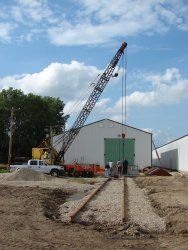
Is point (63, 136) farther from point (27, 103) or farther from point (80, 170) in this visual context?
point (27, 103)

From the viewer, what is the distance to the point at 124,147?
2699 inches

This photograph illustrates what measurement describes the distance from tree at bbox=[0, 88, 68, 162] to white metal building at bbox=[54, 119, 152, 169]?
21.2 m

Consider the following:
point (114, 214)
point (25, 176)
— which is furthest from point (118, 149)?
point (114, 214)

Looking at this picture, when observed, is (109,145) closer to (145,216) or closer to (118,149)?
(118,149)

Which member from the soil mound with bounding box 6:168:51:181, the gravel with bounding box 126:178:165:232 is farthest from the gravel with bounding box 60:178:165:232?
the soil mound with bounding box 6:168:51:181

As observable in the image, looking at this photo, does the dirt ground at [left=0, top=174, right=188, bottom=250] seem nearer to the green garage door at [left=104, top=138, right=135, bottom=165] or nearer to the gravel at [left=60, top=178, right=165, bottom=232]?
the gravel at [left=60, top=178, right=165, bottom=232]

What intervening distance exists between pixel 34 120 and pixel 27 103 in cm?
374

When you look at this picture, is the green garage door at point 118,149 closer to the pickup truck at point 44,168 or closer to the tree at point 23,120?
the pickup truck at point 44,168

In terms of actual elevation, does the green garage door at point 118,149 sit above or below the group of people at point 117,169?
above

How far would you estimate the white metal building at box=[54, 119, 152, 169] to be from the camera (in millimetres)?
67938

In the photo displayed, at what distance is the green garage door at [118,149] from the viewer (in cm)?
6794

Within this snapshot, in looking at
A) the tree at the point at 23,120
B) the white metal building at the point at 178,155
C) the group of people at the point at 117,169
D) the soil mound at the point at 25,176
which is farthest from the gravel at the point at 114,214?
the tree at the point at 23,120

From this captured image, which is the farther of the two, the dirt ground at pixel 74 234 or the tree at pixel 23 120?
the tree at pixel 23 120

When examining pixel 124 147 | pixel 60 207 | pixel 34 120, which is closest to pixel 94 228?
pixel 60 207
